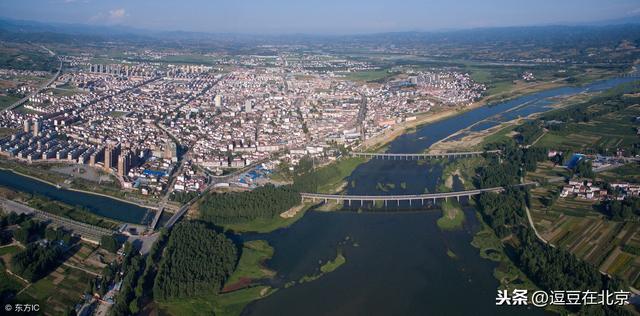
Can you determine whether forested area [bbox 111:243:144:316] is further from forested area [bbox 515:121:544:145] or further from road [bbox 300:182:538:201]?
forested area [bbox 515:121:544:145]

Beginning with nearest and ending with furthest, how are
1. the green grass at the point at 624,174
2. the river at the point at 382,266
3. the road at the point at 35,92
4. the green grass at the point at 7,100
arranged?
the river at the point at 382,266 → the green grass at the point at 624,174 → the road at the point at 35,92 → the green grass at the point at 7,100

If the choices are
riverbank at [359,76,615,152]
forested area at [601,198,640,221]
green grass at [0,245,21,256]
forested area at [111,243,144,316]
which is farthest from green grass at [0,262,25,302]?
forested area at [601,198,640,221]

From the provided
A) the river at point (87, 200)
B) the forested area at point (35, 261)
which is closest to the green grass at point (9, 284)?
the forested area at point (35, 261)

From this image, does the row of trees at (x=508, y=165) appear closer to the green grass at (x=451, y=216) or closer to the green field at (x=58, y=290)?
the green grass at (x=451, y=216)

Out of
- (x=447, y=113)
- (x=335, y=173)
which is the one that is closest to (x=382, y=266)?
(x=335, y=173)

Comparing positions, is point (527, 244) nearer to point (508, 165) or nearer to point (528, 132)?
point (508, 165)

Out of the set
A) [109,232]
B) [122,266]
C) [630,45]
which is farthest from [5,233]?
[630,45]
